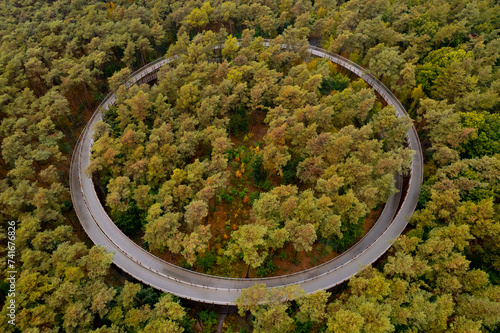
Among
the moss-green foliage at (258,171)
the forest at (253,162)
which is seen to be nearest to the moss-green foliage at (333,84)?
the forest at (253,162)

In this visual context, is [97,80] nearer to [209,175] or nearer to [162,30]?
[162,30]

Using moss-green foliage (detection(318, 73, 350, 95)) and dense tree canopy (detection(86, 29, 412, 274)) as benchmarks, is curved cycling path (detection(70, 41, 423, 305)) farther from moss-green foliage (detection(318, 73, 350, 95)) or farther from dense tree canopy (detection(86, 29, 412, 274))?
moss-green foliage (detection(318, 73, 350, 95))

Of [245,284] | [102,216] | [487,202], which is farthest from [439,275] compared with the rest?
[102,216]

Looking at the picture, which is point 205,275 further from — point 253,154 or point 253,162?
point 253,154

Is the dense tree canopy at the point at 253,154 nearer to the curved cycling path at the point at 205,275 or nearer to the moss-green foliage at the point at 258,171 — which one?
the moss-green foliage at the point at 258,171

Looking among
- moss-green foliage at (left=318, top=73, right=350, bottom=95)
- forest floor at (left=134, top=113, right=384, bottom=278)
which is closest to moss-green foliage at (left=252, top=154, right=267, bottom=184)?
forest floor at (left=134, top=113, right=384, bottom=278)
